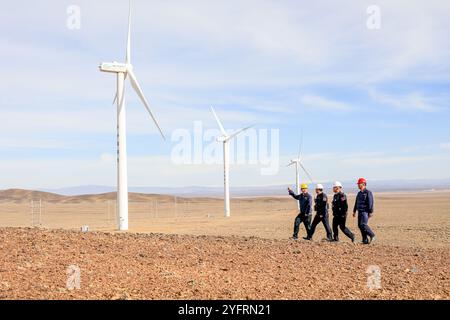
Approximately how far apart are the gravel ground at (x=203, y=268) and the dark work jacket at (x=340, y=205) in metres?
2.50

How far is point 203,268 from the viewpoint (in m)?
10.9

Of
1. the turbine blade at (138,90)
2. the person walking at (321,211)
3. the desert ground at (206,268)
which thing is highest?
the turbine blade at (138,90)

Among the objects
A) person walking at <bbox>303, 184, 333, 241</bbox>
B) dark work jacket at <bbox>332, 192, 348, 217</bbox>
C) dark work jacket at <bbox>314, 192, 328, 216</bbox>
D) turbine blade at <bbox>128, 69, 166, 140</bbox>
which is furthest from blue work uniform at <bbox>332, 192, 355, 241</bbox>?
turbine blade at <bbox>128, 69, 166, 140</bbox>

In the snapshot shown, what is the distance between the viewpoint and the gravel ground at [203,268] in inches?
345

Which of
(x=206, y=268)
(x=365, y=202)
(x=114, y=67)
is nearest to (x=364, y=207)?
(x=365, y=202)

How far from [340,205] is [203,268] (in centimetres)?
795

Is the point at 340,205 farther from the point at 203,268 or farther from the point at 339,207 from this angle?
the point at 203,268

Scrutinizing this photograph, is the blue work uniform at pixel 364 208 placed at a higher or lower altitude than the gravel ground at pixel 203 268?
higher

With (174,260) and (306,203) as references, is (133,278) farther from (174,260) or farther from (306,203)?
(306,203)

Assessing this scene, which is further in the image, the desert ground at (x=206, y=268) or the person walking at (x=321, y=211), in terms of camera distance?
the person walking at (x=321, y=211)

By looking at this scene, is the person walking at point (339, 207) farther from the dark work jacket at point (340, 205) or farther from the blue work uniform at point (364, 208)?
the blue work uniform at point (364, 208)

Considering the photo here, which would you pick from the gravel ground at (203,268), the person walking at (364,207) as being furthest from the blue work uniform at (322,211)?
the gravel ground at (203,268)

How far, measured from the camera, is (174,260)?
38.3ft
